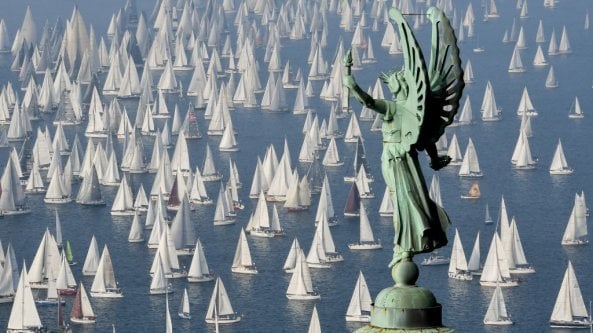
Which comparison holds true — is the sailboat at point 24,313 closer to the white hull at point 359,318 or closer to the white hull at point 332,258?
the white hull at point 359,318

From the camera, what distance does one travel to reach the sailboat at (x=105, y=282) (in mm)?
157375

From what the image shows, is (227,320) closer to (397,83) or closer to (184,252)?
(184,252)

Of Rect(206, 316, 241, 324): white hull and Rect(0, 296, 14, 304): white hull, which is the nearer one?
Rect(206, 316, 241, 324): white hull

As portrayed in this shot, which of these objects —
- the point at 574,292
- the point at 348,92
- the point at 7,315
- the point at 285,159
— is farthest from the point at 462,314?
the point at 348,92

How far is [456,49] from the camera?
61.3 ft

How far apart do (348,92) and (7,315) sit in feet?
452

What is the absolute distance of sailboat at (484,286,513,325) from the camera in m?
146

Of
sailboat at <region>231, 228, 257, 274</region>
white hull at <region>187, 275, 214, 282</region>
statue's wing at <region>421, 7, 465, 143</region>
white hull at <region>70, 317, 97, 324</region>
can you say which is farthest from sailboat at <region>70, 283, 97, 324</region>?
statue's wing at <region>421, 7, 465, 143</region>

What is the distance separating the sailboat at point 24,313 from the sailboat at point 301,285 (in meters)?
18.2

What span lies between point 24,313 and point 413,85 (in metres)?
129

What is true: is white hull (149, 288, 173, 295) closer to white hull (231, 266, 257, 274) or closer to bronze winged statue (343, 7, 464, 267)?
white hull (231, 266, 257, 274)

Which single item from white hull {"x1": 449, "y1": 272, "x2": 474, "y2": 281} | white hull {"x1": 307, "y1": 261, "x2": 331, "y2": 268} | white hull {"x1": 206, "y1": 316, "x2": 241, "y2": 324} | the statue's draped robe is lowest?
the statue's draped robe

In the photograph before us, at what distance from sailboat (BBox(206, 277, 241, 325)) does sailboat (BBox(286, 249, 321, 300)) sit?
265 inches

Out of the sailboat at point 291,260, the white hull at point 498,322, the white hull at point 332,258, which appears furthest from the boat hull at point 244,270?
the white hull at point 498,322
